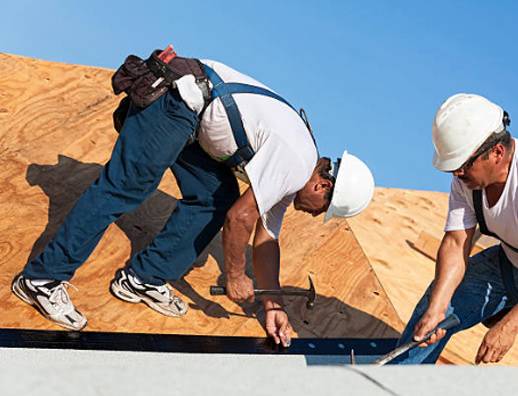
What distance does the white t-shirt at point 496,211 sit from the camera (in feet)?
9.80

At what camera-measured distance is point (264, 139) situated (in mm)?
3113

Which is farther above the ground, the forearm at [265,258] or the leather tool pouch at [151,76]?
the leather tool pouch at [151,76]

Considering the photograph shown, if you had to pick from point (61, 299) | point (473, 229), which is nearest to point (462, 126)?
point (473, 229)

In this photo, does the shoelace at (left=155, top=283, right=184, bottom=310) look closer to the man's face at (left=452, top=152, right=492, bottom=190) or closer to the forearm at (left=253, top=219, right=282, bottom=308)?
the forearm at (left=253, top=219, right=282, bottom=308)

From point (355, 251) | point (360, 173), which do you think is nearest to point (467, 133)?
point (360, 173)

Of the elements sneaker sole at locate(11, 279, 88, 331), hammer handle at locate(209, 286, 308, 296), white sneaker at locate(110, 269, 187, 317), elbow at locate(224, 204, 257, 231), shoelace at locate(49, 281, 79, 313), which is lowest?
sneaker sole at locate(11, 279, 88, 331)

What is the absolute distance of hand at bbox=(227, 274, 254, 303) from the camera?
10.8 ft

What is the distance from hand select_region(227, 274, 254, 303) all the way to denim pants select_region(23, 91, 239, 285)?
0.46m

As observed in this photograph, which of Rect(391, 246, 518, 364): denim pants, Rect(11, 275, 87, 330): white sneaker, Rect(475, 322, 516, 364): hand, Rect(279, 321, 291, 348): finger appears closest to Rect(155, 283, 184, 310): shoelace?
Rect(11, 275, 87, 330): white sneaker

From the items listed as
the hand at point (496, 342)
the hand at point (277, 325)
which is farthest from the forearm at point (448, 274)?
the hand at point (277, 325)

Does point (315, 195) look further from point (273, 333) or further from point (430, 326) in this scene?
point (273, 333)

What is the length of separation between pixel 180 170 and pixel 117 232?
2.97ft

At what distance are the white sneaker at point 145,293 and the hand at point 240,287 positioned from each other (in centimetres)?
61

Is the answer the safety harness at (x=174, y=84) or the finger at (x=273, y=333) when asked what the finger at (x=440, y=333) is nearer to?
the finger at (x=273, y=333)
